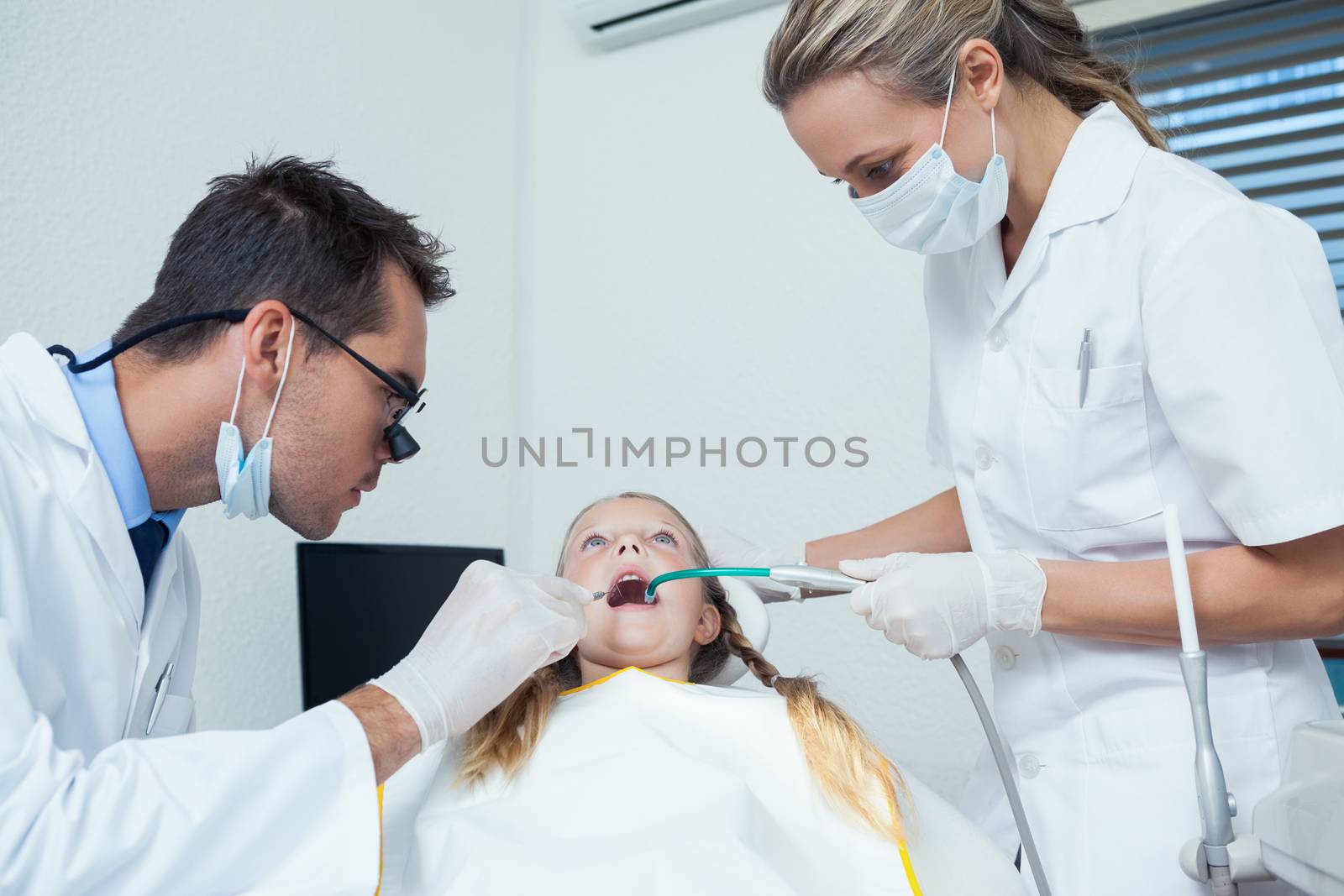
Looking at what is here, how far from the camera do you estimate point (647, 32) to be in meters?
2.69

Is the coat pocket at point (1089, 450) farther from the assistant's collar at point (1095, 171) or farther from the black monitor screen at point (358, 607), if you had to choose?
the black monitor screen at point (358, 607)

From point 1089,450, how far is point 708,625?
684 millimetres

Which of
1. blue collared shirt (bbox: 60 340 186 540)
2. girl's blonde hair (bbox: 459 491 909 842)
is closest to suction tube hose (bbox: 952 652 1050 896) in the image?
girl's blonde hair (bbox: 459 491 909 842)

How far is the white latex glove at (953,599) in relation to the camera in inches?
47.1

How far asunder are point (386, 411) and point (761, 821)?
696 millimetres

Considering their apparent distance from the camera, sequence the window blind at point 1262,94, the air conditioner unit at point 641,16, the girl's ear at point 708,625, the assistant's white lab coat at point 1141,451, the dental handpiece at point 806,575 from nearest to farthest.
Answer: the assistant's white lab coat at point 1141,451 < the dental handpiece at point 806,575 < the girl's ear at point 708,625 < the window blind at point 1262,94 < the air conditioner unit at point 641,16

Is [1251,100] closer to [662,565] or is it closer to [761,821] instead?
[662,565]

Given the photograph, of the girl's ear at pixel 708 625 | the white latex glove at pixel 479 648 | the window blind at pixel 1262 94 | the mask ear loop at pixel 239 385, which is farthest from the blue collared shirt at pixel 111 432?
the window blind at pixel 1262 94

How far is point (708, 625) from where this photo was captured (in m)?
1.68

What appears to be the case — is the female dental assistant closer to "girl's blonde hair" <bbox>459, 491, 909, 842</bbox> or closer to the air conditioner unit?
"girl's blonde hair" <bbox>459, 491, 909, 842</bbox>

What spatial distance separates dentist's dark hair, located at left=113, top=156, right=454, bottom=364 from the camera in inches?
50.0

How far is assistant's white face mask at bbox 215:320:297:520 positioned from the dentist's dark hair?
57 mm

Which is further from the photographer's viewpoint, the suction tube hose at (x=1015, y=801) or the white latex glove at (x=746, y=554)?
the white latex glove at (x=746, y=554)

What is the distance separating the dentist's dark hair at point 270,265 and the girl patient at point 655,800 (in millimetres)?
559
